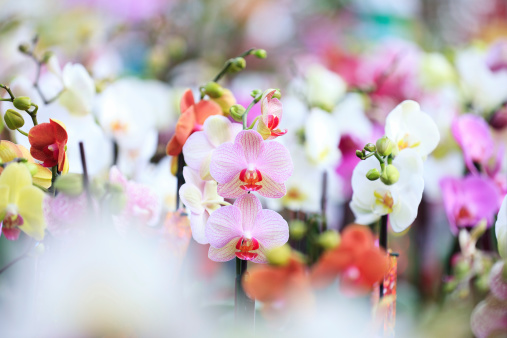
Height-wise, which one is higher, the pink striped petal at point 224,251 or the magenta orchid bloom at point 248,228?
the magenta orchid bloom at point 248,228

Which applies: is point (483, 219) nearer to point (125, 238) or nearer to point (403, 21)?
point (125, 238)

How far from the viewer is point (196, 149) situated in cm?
31

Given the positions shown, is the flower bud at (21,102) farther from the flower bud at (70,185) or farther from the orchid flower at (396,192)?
the orchid flower at (396,192)

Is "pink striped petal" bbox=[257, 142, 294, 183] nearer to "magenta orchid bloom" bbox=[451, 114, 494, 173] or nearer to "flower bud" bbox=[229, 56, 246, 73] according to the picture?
"flower bud" bbox=[229, 56, 246, 73]

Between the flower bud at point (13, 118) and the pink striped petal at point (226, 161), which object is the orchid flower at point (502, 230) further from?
the flower bud at point (13, 118)

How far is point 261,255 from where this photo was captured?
29cm

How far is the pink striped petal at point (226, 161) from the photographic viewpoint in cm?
28

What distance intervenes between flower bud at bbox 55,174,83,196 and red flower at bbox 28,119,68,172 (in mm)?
36

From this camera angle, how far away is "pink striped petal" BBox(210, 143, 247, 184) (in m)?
0.28

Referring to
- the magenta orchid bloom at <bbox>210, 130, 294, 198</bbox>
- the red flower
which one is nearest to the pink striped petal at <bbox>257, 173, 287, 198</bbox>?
the magenta orchid bloom at <bbox>210, 130, 294, 198</bbox>

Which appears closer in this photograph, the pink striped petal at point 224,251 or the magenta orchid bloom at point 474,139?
the pink striped petal at point 224,251

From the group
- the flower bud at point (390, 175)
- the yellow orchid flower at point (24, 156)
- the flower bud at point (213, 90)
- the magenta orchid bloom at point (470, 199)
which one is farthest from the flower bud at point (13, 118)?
the magenta orchid bloom at point (470, 199)

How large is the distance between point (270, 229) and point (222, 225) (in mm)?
26

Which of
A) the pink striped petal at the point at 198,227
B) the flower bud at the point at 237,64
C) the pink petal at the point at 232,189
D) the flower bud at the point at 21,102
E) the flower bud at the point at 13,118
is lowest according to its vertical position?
the pink striped petal at the point at 198,227
